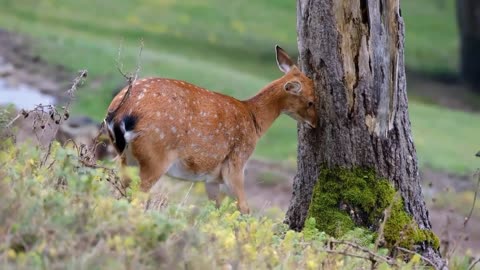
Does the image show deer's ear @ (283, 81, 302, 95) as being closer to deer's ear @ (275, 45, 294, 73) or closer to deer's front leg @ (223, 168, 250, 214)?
deer's ear @ (275, 45, 294, 73)

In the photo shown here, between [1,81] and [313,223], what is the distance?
13.5 m

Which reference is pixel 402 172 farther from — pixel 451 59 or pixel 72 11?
pixel 451 59

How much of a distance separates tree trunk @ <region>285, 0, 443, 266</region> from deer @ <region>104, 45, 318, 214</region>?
1.05 ft

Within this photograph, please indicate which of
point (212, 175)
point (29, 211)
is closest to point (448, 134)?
point (212, 175)

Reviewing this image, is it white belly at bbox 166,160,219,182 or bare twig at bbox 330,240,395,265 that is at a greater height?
white belly at bbox 166,160,219,182

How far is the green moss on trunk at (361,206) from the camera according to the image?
931 cm

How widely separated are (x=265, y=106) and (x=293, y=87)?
0.97 meters

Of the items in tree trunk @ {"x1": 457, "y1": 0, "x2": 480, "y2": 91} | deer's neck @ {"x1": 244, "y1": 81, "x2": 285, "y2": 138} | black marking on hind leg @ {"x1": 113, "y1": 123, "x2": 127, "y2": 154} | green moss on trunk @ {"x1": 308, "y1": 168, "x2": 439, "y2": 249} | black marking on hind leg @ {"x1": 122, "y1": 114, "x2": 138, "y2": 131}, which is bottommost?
green moss on trunk @ {"x1": 308, "y1": 168, "x2": 439, "y2": 249}

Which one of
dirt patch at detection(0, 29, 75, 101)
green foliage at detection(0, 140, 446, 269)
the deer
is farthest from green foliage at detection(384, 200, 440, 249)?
dirt patch at detection(0, 29, 75, 101)

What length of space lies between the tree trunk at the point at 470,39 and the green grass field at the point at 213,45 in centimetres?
141

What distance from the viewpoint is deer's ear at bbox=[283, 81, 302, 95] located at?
10055 mm

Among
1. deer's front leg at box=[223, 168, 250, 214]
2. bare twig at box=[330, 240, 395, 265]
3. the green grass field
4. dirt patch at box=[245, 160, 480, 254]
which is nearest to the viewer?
bare twig at box=[330, 240, 395, 265]

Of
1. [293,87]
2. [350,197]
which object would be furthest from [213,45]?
[350,197]

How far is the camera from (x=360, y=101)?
925 centimetres
